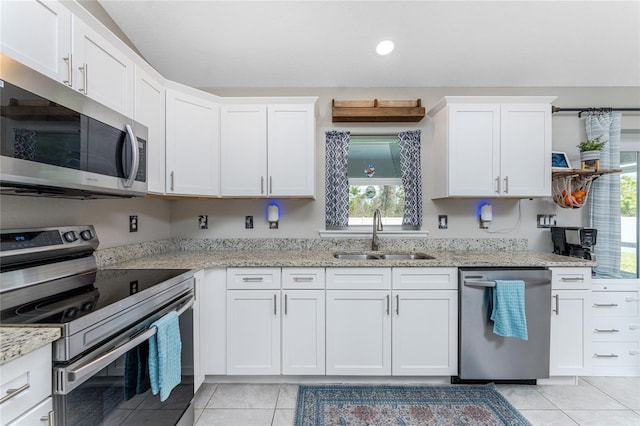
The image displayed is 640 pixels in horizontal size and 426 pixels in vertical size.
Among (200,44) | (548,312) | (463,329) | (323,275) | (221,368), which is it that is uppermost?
(200,44)

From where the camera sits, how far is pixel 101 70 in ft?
4.96

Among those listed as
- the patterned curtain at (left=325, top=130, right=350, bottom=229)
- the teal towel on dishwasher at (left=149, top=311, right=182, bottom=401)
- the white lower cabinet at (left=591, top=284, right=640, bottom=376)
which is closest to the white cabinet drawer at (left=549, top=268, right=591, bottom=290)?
the white lower cabinet at (left=591, top=284, right=640, bottom=376)

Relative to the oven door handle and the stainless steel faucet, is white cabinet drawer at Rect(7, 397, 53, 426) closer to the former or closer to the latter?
the oven door handle

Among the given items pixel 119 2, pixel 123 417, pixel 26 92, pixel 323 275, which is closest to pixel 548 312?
pixel 323 275

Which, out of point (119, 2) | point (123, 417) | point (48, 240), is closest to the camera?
point (123, 417)

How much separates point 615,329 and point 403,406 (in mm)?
1872

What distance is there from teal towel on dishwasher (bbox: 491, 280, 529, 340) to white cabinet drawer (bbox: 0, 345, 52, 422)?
7.89 feet

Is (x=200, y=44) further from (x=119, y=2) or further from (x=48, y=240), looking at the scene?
(x=48, y=240)

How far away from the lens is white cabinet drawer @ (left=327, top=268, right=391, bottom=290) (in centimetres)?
211

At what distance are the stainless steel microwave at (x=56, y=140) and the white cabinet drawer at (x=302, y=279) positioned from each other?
1143mm

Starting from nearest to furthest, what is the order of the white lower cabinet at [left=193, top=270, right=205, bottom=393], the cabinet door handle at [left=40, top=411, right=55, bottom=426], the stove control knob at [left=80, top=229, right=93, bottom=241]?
the cabinet door handle at [left=40, top=411, right=55, bottom=426], the stove control knob at [left=80, top=229, right=93, bottom=241], the white lower cabinet at [left=193, top=270, right=205, bottom=393]

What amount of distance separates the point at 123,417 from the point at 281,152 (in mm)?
1929

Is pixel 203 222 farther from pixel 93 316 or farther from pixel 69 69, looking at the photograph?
pixel 93 316

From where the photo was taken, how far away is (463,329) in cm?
208
